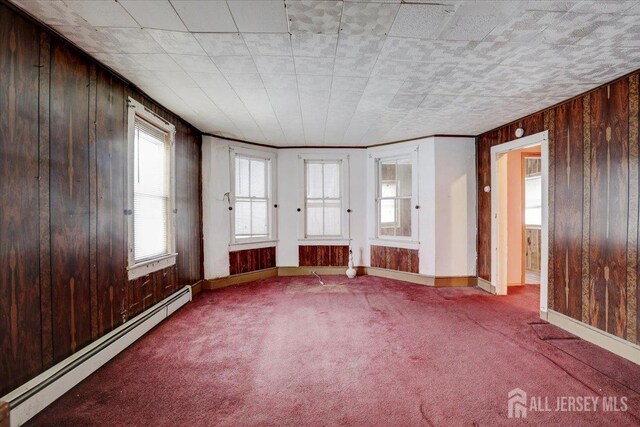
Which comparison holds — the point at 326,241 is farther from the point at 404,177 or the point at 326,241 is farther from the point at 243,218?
the point at 404,177

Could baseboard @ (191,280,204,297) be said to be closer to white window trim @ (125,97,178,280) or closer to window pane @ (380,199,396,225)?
white window trim @ (125,97,178,280)

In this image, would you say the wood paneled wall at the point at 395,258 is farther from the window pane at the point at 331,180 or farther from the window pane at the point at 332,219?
the window pane at the point at 331,180

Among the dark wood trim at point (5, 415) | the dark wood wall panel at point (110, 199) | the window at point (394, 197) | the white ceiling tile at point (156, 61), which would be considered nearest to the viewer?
the dark wood trim at point (5, 415)

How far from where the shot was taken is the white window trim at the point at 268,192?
5.12 m

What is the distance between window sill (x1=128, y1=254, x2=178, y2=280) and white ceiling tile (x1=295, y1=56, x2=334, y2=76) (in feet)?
8.15

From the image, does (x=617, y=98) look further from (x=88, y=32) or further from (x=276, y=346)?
(x=88, y=32)

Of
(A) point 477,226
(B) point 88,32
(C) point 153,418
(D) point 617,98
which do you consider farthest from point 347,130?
(C) point 153,418

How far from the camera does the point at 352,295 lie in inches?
176

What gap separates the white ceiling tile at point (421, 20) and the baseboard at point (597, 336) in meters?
3.11

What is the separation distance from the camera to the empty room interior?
71.9 inches

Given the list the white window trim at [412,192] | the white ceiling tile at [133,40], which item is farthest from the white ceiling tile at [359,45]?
the white window trim at [412,192]

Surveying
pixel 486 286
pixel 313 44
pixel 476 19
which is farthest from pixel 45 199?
pixel 486 286

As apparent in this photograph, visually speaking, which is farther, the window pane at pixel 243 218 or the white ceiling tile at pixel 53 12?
the window pane at pixel 243 218

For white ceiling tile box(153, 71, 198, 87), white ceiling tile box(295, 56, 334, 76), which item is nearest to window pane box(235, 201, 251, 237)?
white ceiling tile box(153, 71, 198, 87)
